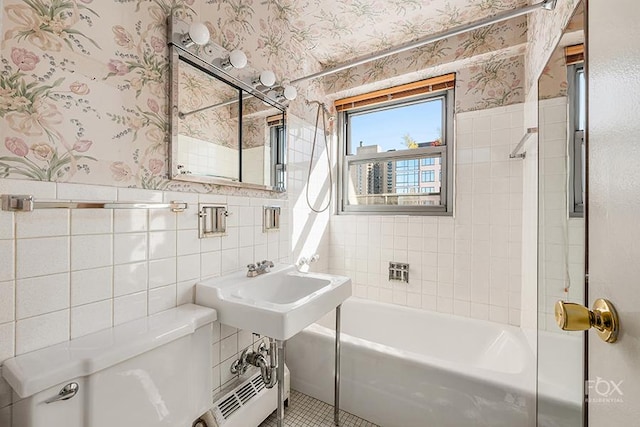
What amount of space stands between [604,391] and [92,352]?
116 centimetres

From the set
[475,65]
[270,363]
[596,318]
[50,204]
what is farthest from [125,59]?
[475,65]

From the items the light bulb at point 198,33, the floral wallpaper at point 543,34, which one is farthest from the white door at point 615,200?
the light bulb at point 198,33

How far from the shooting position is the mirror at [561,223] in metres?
0.77

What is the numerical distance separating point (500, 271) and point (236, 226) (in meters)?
1.72

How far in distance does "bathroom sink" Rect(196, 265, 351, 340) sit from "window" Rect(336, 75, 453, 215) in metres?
1.11

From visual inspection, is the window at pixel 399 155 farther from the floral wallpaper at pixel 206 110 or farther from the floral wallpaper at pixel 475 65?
the floral wallpaper at pixel 206 110

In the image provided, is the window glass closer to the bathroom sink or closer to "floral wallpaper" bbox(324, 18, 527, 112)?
"floral wallpaper" bbox(324, 18, 527, 112)

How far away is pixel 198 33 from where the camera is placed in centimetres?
110

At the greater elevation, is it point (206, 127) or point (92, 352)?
point (206, 127)

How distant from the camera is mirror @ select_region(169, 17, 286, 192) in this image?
1137 mm

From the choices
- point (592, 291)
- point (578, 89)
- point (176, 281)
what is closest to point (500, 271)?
point (578, 89)

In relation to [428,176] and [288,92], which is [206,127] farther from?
[428,176]

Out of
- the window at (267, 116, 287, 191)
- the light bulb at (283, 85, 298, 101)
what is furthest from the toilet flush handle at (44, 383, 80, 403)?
the light bulb at (283, 85, 298, 101)

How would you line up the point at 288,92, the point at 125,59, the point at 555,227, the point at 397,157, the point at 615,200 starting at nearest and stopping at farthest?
the point at 615,200 → the point at 125,59 → the point at 555,227 → the point at 288,92 → the point at 397,157
